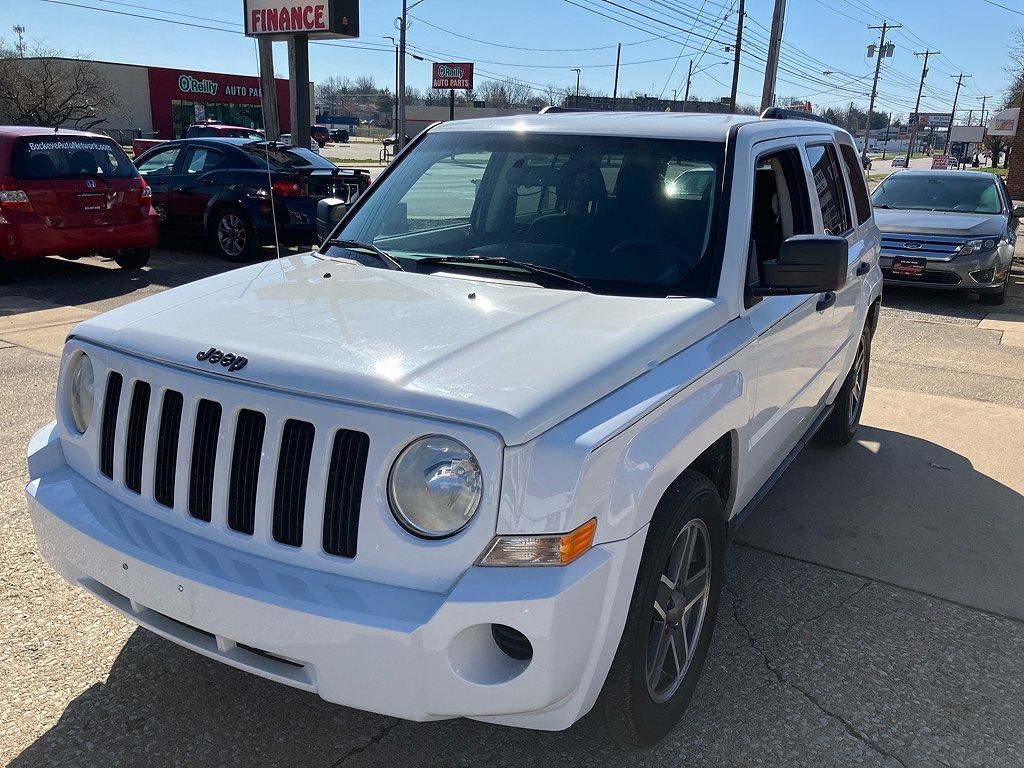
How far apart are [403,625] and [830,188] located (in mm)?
3432

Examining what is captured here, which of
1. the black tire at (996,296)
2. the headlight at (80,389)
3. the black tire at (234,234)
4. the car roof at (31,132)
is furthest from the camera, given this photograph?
the black tire at (234,234)

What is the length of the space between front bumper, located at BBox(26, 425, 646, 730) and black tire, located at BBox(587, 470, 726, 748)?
0.12 m

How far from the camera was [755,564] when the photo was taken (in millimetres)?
3998

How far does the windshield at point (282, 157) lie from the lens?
12227 millimetres

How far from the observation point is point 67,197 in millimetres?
10000

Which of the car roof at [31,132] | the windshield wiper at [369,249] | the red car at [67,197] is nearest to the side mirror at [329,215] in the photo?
the windshield wiper at [369,249]

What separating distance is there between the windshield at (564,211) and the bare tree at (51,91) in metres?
43.8

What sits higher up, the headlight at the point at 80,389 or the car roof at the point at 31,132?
the car roof at the point at 31,132

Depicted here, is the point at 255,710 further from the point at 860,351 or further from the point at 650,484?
the point at 860,351

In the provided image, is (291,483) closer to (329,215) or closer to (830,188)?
(329,215)

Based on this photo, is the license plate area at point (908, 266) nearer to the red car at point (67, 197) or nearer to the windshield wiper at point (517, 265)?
the windshield wiper at point (517, 265)

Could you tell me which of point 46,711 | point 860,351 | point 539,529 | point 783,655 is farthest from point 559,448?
point 860,351

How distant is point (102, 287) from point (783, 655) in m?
9.29

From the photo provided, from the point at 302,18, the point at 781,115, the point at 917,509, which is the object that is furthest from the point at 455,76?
the point at 917,509
